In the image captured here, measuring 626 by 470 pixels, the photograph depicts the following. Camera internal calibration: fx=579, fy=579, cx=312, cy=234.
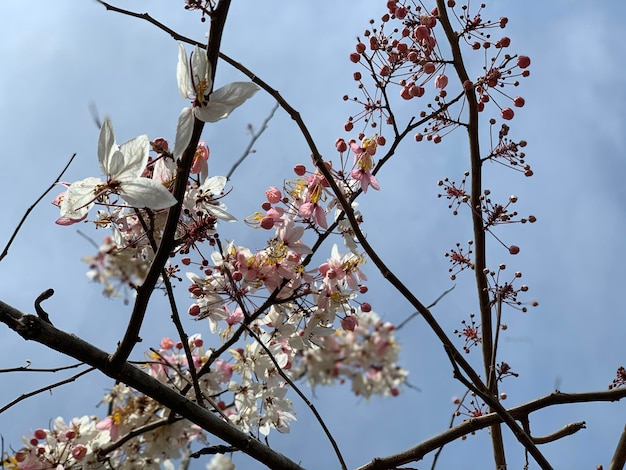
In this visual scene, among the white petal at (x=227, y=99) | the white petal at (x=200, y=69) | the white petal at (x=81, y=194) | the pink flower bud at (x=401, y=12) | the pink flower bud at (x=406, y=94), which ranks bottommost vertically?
the white petal at (x=81, y=194)

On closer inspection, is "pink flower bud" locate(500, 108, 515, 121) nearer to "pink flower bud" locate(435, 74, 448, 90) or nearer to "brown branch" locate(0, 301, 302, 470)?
"pink flower bud" locate(435, 74, 448, 90)

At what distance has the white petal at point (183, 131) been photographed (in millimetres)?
1162

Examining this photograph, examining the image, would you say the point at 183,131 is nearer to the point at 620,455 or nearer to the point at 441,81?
the point at 441,81

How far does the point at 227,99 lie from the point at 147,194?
0.86 ft

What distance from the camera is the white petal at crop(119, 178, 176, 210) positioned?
115 centimetres

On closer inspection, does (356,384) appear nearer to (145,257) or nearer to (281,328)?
(281,328)

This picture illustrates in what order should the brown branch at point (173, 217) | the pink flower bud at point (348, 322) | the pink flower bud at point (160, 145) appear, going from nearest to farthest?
the brown branch at point (173, 217)
the pink flower bud at point (160, 145)
the pink flower bud at point (348, 322)

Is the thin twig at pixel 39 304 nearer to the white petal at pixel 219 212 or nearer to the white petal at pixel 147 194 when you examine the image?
the white petal at pixel 147 194

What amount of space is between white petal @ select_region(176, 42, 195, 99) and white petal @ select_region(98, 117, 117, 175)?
0.17 m

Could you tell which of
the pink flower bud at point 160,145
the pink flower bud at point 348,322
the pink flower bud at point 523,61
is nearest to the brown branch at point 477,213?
the pink flower bud at point 523,61

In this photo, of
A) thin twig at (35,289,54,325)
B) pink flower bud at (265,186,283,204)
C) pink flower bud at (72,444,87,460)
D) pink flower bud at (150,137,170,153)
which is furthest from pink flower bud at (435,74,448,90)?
pink flower bud at (72,444,87,460)

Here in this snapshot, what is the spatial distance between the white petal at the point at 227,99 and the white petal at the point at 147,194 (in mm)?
182

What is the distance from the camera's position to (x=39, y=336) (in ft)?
4.37

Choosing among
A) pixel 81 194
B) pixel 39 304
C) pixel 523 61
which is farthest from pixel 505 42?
pixel 39 304
